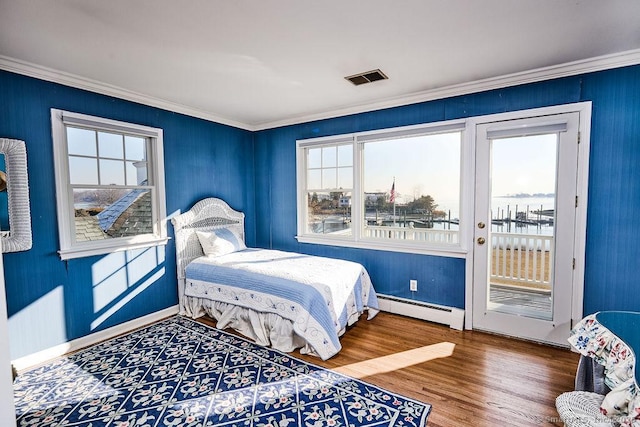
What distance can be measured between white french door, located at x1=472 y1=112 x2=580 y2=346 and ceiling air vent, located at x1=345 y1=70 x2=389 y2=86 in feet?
3.76

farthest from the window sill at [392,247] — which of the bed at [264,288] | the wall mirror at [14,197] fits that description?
the wall mirror at [14,197]

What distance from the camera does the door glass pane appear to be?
2846mm

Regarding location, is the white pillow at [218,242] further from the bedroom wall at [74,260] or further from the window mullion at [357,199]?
the window mullion at [357,199]

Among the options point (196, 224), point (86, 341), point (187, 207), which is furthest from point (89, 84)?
point (86, 341)

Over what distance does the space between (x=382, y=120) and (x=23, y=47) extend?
3263 mm

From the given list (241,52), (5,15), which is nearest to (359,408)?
(241,52)

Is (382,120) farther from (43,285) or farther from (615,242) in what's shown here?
(43,285)

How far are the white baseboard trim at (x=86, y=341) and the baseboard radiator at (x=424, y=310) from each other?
8.40 feet

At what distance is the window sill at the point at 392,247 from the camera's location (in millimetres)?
3285

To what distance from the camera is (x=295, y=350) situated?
9.21 ft

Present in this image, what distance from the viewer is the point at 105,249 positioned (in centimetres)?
304

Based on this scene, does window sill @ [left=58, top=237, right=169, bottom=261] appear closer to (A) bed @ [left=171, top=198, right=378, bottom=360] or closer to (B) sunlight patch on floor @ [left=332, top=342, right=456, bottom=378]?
(A) bed @ [left=171, top=198, right=378, bottom=360]

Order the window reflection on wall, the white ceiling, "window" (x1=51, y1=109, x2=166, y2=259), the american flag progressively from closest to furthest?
the white ceiling, the window reflection on wall, "window" (x1=51, y1=109, x2=166, y2=259), the american flag

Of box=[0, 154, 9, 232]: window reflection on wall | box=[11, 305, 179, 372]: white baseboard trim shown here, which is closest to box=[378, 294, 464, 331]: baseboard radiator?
box=[11, 305, 179, 372]: white baseboard trim
